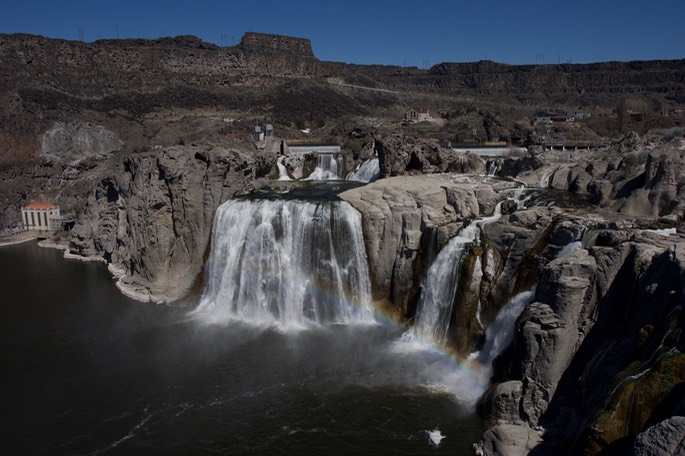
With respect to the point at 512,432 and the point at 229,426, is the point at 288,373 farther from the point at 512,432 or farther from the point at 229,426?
the point at 512,432

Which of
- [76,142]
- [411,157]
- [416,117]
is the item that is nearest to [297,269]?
[411,157]

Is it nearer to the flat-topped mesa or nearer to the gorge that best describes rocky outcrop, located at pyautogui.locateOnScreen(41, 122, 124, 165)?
the gorge

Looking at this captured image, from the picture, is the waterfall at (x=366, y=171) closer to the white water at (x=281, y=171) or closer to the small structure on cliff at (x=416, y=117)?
the white water at (x=281, y=171)

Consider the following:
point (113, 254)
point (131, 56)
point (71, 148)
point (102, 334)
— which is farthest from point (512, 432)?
point (131, 56)

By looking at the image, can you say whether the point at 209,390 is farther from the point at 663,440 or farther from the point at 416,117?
the point at 416,117

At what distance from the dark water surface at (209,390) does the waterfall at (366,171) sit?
612 inches

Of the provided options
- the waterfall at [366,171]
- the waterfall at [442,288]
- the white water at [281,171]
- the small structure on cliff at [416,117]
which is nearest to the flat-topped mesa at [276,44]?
the small structure on cliff at [416,117]

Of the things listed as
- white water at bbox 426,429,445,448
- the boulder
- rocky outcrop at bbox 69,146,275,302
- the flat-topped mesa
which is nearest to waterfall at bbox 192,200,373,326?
rocky outcrop at bbox 69,146,275,302

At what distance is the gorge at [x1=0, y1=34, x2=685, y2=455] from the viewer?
15242 mm

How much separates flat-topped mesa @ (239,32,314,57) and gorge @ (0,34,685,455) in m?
84.7

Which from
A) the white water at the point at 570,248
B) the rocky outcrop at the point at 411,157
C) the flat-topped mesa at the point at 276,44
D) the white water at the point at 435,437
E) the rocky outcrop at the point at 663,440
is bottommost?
the white water at the point at 435,437

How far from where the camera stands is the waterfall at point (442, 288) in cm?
2227

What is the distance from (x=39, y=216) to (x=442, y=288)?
38.8 metres

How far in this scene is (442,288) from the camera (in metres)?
22.6
